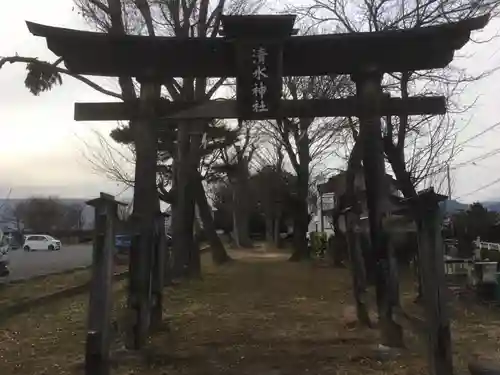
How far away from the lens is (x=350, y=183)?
733 inches

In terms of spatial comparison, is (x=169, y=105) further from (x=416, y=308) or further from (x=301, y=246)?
(x=301, y=246)

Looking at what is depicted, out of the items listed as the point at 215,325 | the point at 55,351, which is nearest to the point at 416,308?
the point at 215,325

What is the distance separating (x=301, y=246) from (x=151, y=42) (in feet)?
72.3

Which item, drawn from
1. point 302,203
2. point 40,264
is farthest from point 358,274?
point 40,264

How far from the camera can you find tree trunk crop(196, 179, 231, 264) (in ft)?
73.4

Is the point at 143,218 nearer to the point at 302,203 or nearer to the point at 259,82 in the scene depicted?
the point at 259,82

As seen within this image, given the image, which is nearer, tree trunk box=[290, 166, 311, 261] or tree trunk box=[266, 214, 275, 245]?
tree trunk box=[290, 166, 311, 261]

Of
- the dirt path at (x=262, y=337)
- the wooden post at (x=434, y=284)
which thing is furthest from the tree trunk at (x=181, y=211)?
the wooden post at (x=434, y=284)

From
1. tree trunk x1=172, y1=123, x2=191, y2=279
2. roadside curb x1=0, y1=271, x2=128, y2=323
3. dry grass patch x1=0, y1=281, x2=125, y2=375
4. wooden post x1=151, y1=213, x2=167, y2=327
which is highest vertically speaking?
tree trunk x1=172, y1=123, x2=191, y2=279

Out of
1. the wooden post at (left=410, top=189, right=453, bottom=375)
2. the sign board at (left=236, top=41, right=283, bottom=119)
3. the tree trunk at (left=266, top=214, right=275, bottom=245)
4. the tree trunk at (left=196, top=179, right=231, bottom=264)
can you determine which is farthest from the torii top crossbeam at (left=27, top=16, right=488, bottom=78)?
the tree trunk at (left=266, top=214, right=275, bottom=245)

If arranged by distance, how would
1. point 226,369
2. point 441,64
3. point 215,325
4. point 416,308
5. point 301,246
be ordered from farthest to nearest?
point 301,246 → point 416,308 → point 215,325 → point 441,64 → point 226,369

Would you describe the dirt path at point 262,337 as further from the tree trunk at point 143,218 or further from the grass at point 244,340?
the tree trunk at point 143,218

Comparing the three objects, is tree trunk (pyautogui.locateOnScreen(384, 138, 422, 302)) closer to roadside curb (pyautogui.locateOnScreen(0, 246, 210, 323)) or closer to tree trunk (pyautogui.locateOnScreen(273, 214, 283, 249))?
roadside curb (pyautogui.locateOnScreen(0, 246, 210, 323))

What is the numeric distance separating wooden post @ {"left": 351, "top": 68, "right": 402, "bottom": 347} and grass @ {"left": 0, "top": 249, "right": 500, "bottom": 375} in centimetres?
39
